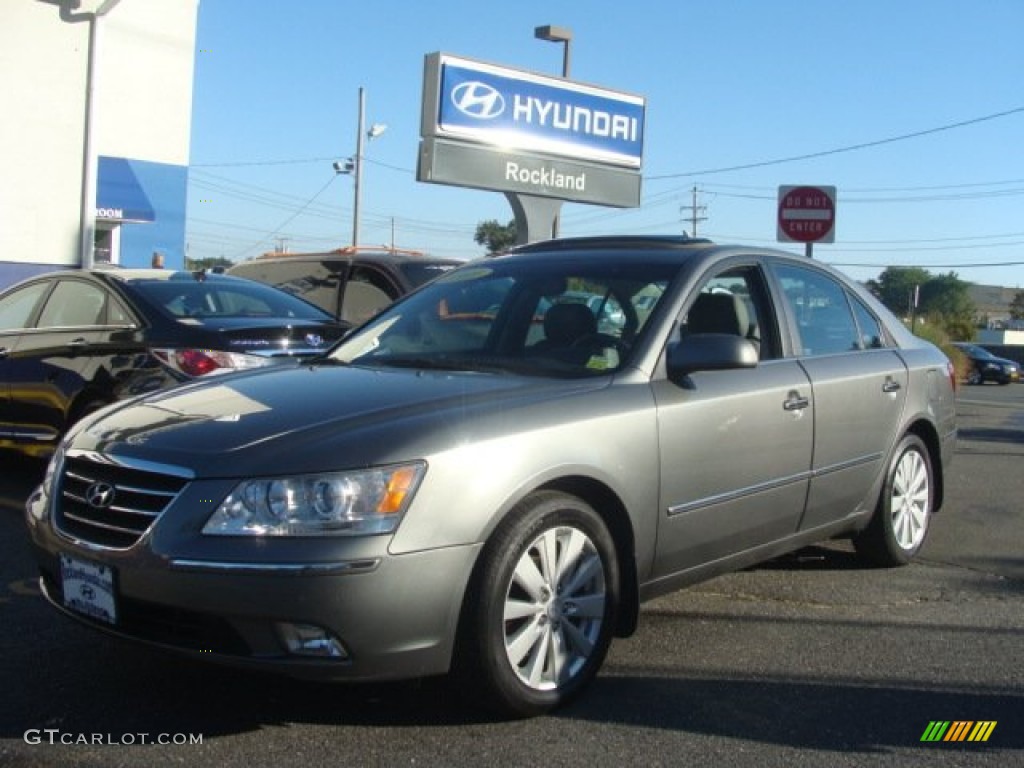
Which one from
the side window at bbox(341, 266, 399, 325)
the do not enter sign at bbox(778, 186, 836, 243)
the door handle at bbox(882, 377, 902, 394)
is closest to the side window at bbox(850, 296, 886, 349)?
the door handle at bbox(882, 377, 902, 394)

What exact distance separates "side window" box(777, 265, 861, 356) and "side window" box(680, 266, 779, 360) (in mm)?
207

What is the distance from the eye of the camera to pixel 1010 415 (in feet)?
58.7

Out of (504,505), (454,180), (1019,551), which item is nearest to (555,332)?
(504,505)

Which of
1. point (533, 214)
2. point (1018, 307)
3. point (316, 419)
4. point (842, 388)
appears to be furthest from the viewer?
point (1018, 307)

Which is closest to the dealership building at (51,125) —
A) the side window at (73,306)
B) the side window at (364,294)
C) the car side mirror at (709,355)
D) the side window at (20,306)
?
the side window at (364,294)

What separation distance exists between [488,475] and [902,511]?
128 inches

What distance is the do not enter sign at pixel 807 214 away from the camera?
39.9 ft

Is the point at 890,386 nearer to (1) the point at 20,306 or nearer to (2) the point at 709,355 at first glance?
(2) the point at 709,355

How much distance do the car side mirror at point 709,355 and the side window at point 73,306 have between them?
175 inches

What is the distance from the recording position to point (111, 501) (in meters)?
3.53

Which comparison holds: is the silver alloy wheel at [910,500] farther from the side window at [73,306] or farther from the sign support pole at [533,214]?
the sign support pole at [533,214]

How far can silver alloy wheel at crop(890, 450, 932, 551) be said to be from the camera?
583cm

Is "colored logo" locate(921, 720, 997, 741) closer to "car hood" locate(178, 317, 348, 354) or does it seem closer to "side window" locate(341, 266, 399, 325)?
"car hood" locate(178, 317, 348, 354)

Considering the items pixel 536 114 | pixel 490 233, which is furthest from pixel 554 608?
pixel 490 233
